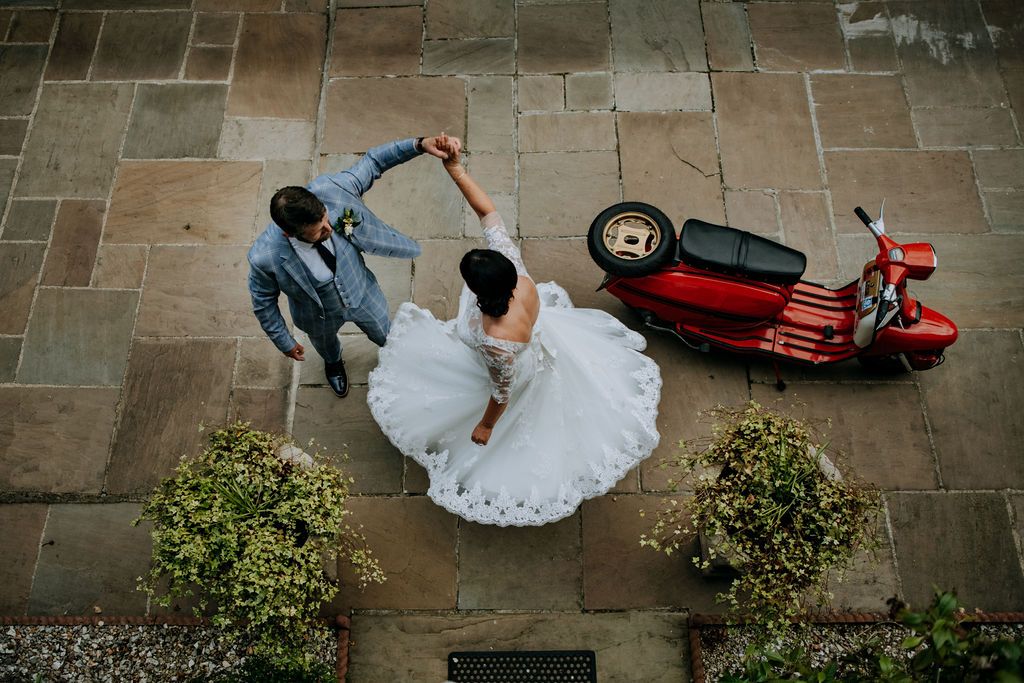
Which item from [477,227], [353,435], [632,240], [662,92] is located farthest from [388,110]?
[353,435]

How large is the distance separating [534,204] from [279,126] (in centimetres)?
181

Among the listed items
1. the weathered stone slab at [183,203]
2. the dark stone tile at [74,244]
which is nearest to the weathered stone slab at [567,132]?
the weathered stone slab at [183,203]

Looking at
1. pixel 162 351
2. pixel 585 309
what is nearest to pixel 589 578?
pixel 585 309

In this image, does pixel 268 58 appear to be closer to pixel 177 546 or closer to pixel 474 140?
pixel 474 140

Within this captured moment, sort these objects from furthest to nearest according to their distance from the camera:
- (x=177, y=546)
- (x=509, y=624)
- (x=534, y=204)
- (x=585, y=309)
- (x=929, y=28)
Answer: (x=929, y=28) < (x=534, y=204) < (x=585, y=309) < (x=509, y=624) < (x=177, y=546)

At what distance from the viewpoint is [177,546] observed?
296cm

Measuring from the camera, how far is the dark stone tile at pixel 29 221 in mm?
4684

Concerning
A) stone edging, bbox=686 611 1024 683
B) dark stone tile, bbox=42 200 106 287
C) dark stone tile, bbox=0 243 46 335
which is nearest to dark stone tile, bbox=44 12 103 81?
dark stone tile, bbox=42 200 106 287

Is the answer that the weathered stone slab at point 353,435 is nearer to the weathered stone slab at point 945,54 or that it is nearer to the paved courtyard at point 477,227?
the paved courtyard at point 477,227

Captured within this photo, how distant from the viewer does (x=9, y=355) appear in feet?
14.4

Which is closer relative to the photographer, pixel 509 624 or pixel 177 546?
pixel 177 546

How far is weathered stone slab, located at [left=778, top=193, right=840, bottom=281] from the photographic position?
4.44m

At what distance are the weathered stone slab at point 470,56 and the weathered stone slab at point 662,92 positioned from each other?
0.79m

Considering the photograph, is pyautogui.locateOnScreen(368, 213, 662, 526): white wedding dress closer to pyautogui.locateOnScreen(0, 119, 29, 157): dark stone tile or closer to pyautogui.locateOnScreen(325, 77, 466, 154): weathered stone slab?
pyautogui.locateOnScreen(325, 77, 466, 154): weathered stone slab
